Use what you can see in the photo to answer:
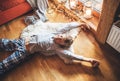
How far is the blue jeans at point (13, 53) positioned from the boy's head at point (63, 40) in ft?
1.36

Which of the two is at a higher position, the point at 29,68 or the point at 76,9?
the point at 76,9

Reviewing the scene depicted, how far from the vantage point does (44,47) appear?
5.09ft

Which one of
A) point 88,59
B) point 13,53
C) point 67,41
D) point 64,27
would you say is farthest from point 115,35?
point 13,53

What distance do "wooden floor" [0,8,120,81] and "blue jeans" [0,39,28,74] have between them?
110 millimetres

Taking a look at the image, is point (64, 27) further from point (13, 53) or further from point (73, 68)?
point (13, 53)

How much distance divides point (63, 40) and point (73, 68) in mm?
369

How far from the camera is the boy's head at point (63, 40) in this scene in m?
1.36

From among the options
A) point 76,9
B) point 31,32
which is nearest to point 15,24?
point 31,32

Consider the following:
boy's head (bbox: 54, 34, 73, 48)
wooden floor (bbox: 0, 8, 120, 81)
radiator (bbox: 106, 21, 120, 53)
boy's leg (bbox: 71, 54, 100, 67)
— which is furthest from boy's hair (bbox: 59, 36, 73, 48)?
radiator (bbox: 106, 21, 120, 53)

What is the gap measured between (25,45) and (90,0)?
1.29m

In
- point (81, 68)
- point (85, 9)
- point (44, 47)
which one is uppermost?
point (85, 9)

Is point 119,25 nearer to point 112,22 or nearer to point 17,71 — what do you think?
point 112,22

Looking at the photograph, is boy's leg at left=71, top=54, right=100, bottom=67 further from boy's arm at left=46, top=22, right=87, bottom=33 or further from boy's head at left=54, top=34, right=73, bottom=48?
boy's arm at left=46, top=22, right=87, bottom=33

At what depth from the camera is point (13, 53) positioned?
1511mm
